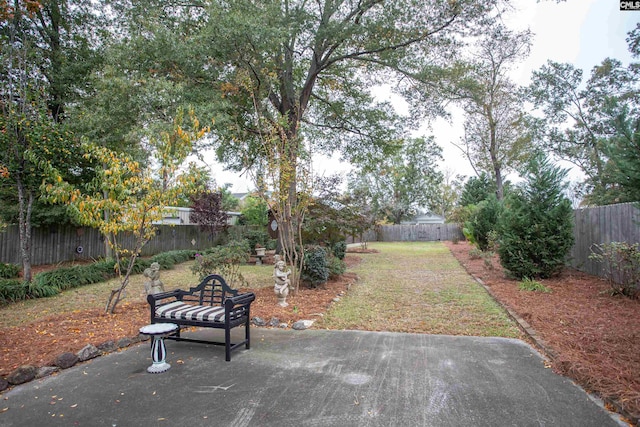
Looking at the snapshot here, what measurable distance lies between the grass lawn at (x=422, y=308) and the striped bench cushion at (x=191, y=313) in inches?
68.1

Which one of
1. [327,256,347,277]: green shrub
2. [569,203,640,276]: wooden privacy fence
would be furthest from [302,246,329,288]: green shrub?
[569,203,640,276]: wooden privacy fence

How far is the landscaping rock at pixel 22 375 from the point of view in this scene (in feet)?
10.6

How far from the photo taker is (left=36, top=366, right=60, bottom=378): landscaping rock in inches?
134

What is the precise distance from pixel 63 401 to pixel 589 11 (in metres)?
10.2

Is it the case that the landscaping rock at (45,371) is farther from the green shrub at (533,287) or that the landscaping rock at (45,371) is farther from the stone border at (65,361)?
the green shrub at (533,287)

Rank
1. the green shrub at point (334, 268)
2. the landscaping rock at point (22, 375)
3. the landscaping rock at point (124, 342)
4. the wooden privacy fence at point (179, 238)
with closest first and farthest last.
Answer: the landscaping rock at point (22, 375) < the landscaping rock at point (124, 342) < the wooden privacy fence at point (179, 238) < the green shrub at point (334, 268)

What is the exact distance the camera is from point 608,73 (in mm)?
20000

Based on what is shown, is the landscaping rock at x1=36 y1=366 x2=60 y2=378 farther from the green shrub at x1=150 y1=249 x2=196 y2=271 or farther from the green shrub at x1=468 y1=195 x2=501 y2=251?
Result: the green shrub at x1=468 y1=195 x2=501 y2=251

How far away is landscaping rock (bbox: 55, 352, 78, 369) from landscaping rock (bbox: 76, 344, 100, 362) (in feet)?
0.20

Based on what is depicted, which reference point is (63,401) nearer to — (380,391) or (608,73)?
Result: (380,391)

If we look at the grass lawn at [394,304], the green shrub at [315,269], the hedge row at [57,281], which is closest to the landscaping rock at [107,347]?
the grass lawn at [394,304]

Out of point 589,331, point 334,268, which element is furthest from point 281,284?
point 589,331

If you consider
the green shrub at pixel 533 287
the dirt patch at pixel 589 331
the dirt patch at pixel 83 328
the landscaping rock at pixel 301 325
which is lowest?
the landscaping rock at pixel 301 325

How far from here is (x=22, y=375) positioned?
3285 mm
